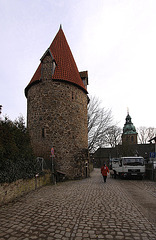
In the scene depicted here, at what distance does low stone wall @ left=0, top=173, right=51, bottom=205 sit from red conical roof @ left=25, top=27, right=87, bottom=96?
848 cm

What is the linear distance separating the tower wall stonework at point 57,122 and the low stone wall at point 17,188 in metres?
3.76

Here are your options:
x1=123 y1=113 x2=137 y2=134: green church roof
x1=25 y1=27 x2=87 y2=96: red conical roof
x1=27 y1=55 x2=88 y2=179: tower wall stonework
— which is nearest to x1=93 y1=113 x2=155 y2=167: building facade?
x1=123 y1=113 x2=137 y2=134: green church roof

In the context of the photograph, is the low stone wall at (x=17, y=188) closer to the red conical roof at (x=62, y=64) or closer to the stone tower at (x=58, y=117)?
the stone tower at (x=58, y=117)

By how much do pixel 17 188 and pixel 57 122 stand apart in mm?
7275

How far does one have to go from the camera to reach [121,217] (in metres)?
4.59

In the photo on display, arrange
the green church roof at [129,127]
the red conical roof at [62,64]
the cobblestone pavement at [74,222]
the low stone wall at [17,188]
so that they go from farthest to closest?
the green church roof at [129,127], the red conical roof at [62,64], the low stone wall at [17,188], the cobblestone pavement at [74,222]

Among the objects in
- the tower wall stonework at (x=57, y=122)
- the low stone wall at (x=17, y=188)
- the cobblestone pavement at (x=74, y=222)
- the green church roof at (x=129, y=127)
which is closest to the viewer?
the cobblestone pavement at (x=74, y=222)

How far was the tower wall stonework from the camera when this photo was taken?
13.7 meters

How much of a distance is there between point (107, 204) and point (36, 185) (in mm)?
4661

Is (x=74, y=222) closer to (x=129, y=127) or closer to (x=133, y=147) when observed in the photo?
(x=133, y=147)

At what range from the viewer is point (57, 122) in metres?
14.0

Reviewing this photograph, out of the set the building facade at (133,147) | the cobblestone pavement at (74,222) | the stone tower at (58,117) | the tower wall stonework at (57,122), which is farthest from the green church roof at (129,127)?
the cobblestone pavement at (74,222)

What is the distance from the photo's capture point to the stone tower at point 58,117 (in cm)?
1374

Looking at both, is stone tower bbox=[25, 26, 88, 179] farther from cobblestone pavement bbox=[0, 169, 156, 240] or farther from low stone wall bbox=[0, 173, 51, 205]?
cobblestone pavement bbox=[0, 169, 156, 240]
